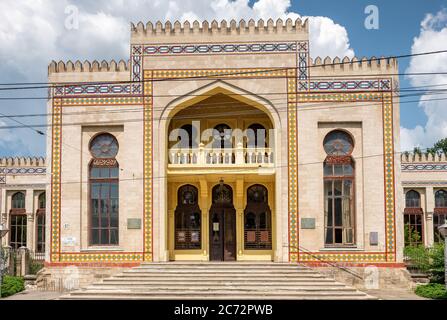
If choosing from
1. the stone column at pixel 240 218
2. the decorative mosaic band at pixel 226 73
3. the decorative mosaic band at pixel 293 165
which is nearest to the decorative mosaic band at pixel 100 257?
the stone column at pixel 240 218

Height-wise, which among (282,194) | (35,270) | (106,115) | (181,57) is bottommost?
(35,270)

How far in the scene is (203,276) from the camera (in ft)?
62.9

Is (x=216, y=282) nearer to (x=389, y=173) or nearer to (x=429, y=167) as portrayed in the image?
(x=389, y=173)

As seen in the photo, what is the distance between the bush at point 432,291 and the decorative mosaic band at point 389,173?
1455mm

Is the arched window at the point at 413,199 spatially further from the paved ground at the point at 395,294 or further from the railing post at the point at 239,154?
the railing post at the point at 239,154

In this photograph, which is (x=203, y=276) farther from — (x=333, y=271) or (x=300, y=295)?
(x=333, y=271)

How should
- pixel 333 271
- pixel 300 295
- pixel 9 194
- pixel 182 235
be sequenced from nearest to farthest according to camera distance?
pixel 300 295, pixel 333 271, pixel 182 235, pixel 9 194

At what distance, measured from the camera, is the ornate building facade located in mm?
20750

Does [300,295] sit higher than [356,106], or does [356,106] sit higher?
[356,106]

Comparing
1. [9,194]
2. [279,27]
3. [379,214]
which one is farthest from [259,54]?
[9,194]

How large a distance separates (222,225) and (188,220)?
4.53 feet

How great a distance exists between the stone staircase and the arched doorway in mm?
2341

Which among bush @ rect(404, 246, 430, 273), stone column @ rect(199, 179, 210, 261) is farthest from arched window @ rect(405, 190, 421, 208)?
stone column @ rect(199, 179, 210, 261)
